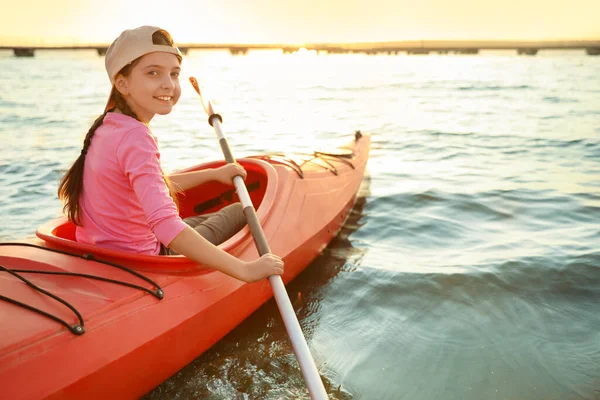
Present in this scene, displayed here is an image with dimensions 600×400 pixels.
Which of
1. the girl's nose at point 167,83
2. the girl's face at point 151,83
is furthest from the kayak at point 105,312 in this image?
the girl's nose at point 167,83

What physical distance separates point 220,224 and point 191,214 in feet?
3.01

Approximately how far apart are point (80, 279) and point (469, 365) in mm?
2199

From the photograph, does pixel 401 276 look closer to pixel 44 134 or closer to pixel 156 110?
pixel 156 110

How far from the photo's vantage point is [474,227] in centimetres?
484

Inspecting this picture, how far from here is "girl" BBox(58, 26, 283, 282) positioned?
6.60ft

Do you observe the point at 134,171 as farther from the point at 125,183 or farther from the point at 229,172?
the point at 229,172

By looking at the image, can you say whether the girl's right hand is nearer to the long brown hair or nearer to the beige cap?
the long brown hair

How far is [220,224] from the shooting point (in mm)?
3045

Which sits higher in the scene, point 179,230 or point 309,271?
point 179,230

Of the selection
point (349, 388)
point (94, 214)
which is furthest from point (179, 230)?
point (349, 388)

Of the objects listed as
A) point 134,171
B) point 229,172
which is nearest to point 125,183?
point 134,171

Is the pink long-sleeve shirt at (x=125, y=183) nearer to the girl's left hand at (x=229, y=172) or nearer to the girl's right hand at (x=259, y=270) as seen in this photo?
the girl's right hand at (x=259, y=270)

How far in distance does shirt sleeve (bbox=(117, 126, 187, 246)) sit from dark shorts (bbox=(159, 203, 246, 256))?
2.80ft

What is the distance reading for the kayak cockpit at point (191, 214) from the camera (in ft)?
7.70
